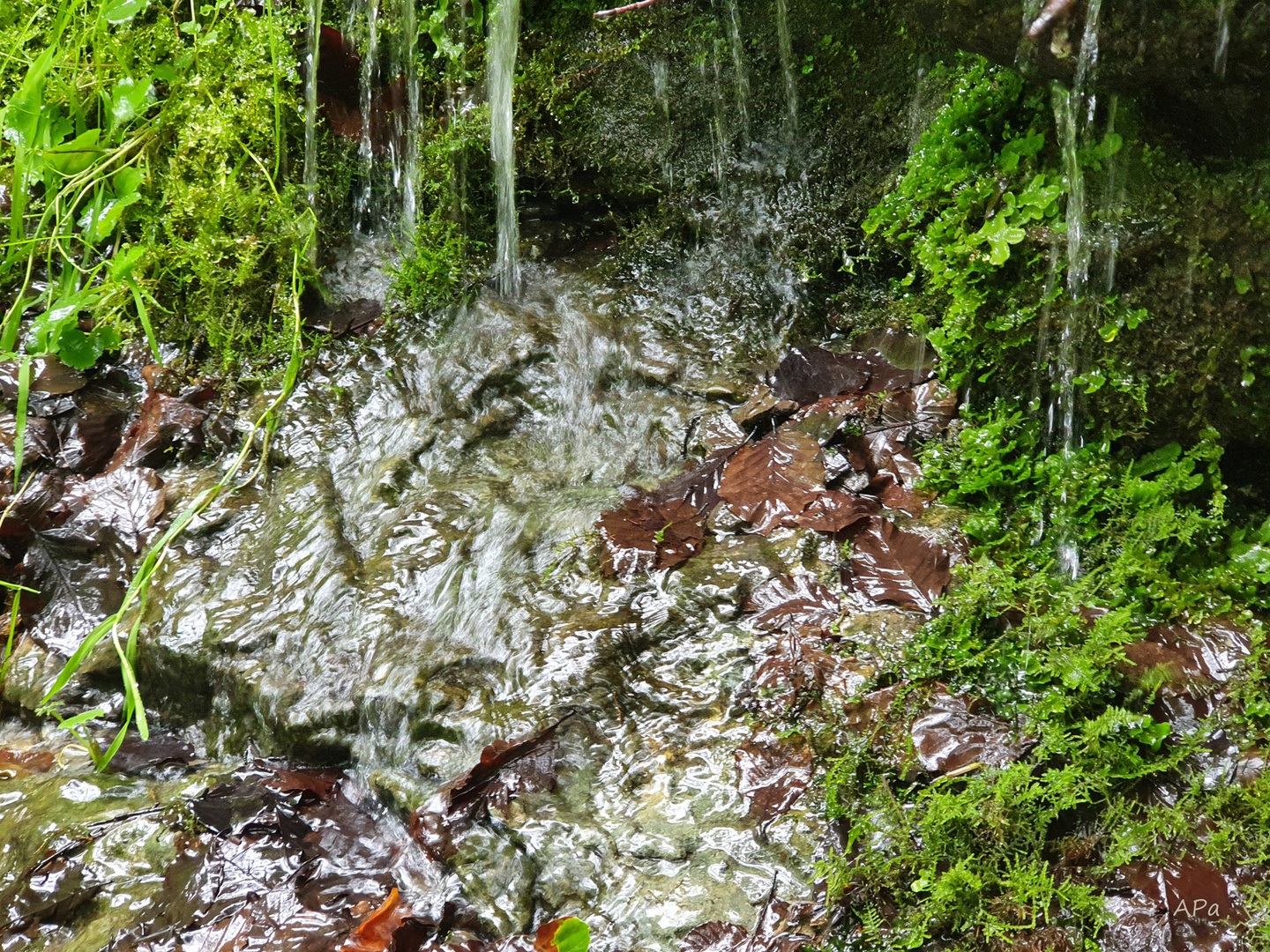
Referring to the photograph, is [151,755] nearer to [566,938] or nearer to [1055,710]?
[566,938]

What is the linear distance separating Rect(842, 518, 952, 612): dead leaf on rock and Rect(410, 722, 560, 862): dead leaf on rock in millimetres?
1080

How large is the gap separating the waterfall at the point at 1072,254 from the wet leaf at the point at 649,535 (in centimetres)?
116

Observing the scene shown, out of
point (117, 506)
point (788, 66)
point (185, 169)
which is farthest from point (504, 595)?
point (185, 169)

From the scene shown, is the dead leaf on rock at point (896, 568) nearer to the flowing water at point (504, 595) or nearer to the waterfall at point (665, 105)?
the flowing water at point (504, 595)

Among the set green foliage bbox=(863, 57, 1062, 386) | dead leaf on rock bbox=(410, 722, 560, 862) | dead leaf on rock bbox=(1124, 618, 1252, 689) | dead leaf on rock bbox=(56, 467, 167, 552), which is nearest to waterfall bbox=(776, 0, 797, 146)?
green foliage bbox=(863, 57, 1062, 386)

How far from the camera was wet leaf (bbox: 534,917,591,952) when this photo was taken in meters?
2.10

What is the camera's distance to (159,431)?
374 centimetres

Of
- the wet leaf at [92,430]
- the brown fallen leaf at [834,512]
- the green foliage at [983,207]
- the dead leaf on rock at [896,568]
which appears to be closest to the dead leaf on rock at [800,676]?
the dead leaf on rock at [896,568]

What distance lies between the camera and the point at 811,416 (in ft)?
10.7

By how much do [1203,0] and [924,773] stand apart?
193 cm

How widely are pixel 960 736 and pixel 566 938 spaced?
110 centimetres

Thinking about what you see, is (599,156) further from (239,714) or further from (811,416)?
(239,714)

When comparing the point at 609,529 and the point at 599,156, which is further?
the point at 599,156

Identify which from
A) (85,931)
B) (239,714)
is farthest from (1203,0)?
(85,931)
